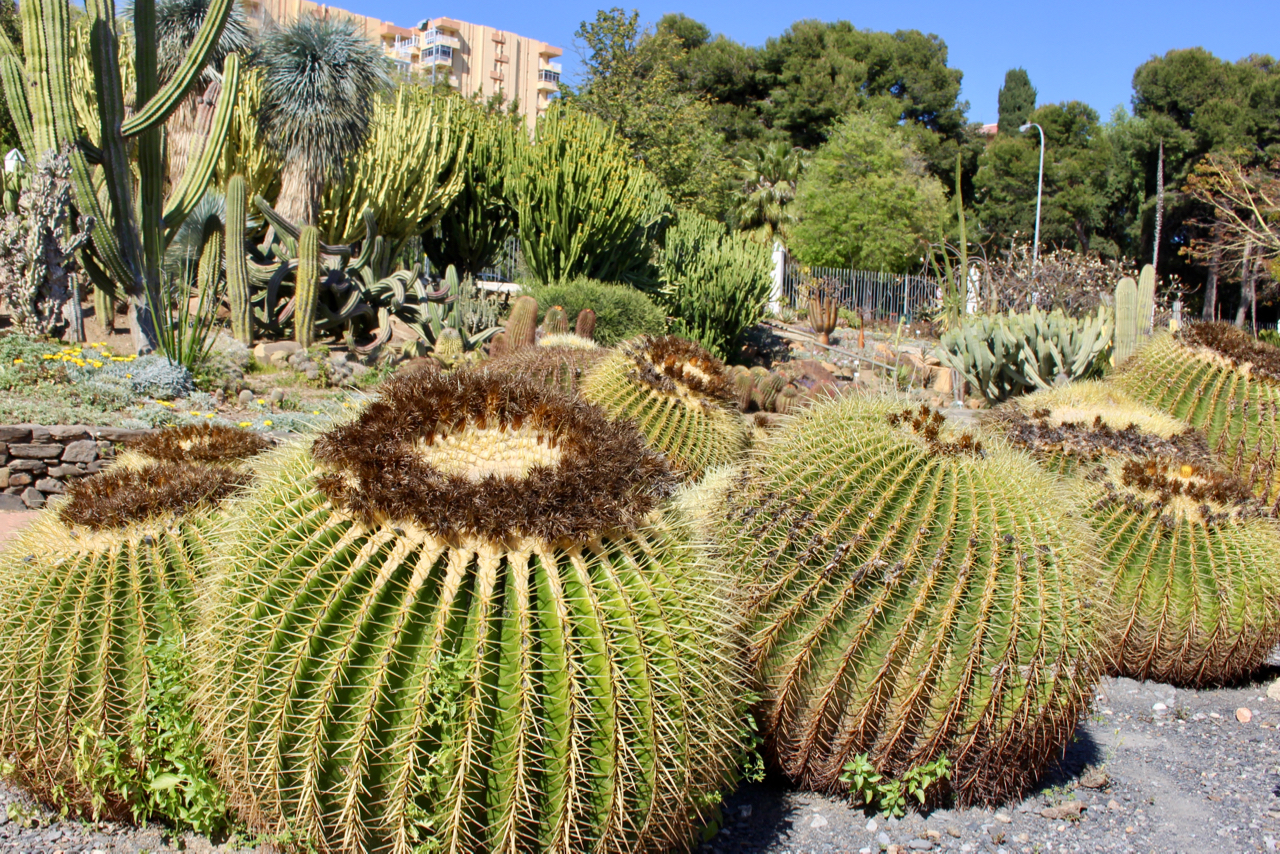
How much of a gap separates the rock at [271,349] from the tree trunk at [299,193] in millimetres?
3146

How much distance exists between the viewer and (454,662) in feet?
7.11

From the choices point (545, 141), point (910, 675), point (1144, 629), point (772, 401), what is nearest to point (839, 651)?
Result: point (910, 675)

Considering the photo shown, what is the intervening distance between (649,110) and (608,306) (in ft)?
61.3

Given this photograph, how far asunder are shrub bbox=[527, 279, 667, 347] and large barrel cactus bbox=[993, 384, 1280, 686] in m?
8.61

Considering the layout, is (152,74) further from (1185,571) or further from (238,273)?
(1185,571)

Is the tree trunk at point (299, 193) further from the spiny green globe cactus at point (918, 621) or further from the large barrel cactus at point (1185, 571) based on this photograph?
the spiny green globe cactus at point (918, 621)

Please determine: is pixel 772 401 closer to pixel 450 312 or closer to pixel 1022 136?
pixel 450 312

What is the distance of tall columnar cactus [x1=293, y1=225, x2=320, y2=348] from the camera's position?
13.1 meters

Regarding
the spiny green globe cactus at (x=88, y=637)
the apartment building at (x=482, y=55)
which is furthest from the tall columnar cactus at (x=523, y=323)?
the apartment building at (x=482, y=55)

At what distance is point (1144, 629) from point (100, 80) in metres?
11.8

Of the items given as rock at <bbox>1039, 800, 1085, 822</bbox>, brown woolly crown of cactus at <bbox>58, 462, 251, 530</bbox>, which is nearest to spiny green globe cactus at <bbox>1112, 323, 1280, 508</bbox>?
rock at <bbox>1039, 800, 1085, 822</bbox>

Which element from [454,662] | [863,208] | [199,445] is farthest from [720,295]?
[863,208]

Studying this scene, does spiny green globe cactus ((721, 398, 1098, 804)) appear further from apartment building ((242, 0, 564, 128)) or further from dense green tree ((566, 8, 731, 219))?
apartment building ((242, 0, 564, 128))

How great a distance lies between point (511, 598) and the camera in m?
2.26
